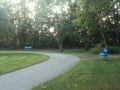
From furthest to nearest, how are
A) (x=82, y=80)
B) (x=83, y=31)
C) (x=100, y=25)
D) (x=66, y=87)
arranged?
(x=83, y=31)
(x=100, y=25)
(x=82, y=80)
(x=66, y=87)

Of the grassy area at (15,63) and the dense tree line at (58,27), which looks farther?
the dense tree line at (58,27)

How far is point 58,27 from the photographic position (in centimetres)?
4153

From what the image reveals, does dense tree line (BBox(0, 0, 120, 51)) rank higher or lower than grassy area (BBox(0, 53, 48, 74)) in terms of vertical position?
higher

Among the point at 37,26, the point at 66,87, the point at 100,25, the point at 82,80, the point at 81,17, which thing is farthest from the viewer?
the point at 37,26

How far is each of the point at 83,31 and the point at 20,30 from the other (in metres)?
16.9

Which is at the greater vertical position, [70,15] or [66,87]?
[70,15]

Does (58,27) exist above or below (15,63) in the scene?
above

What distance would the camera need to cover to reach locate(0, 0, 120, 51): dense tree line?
3344cm

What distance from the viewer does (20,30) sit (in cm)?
5391

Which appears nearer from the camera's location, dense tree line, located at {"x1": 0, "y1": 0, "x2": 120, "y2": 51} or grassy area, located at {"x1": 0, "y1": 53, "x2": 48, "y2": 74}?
grassy area, located at {"x1": 0, "y1": 53, "x2": 48, "y2": 74}

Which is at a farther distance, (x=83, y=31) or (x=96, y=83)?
(x=83, y=31)

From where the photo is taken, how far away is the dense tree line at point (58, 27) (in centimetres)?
3344

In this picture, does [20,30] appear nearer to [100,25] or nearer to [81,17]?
[100,25]

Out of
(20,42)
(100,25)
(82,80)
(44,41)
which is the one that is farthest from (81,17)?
(20,42)
